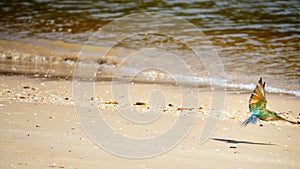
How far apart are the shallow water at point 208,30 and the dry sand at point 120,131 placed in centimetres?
175

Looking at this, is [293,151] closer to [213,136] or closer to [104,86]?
[213,136]

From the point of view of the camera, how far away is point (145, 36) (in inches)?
380

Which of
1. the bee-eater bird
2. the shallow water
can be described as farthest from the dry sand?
the shallow water

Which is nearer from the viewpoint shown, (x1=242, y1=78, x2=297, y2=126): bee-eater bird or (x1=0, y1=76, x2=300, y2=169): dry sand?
(x1=0, y1=76, x2=300, y2=169): dry sand

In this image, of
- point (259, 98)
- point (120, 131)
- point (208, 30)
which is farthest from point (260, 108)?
point (208, 30)

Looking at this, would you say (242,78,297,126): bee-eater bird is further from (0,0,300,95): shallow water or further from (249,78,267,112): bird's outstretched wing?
(0,0,300,95): shallow water

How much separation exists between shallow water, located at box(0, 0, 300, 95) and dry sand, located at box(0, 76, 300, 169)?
1.75m

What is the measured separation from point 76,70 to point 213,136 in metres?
3.53

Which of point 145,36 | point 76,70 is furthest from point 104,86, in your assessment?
point 145,36

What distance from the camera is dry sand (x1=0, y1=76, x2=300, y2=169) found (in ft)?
12.6

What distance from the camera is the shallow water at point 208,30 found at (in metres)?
7.68

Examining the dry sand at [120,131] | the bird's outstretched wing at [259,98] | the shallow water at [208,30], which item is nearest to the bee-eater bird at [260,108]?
the bird's outstretched wing at [259,98]

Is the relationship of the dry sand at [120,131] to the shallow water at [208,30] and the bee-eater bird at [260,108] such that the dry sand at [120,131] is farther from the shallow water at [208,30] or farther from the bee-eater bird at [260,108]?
the shallow water at [208,30]

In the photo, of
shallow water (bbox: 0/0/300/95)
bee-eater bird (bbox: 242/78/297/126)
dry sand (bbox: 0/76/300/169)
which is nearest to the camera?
dry sand (bbox: 0/76/300/169)
